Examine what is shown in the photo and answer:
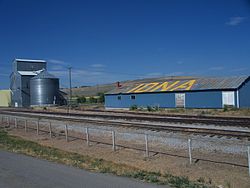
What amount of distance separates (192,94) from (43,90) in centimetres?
4207

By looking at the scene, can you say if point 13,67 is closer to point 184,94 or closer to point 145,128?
point 184,94

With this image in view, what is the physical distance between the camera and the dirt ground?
937 centimetres

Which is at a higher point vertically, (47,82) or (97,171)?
(47,82)

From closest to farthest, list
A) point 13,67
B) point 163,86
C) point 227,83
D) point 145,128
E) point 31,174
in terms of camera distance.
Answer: point 31,174 → point 145,128 → point 227,83 → point 163,86 → point 13,67

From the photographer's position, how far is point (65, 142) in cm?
1858

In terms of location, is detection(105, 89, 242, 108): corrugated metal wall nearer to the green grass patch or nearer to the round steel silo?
the round steel silo

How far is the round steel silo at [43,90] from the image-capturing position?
72.2 m

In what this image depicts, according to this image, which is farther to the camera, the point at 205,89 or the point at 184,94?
the point at 184,94

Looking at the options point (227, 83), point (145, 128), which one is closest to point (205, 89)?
point (227, 83)

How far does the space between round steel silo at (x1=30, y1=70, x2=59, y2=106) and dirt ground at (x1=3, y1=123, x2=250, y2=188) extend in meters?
56.7

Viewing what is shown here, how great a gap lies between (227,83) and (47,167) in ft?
102

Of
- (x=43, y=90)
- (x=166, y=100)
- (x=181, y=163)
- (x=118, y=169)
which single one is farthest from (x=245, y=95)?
(x=43, y=90)

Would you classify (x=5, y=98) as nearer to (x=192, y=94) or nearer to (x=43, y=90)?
(x=43, y=90)

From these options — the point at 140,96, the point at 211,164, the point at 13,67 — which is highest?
the point at 13,67
